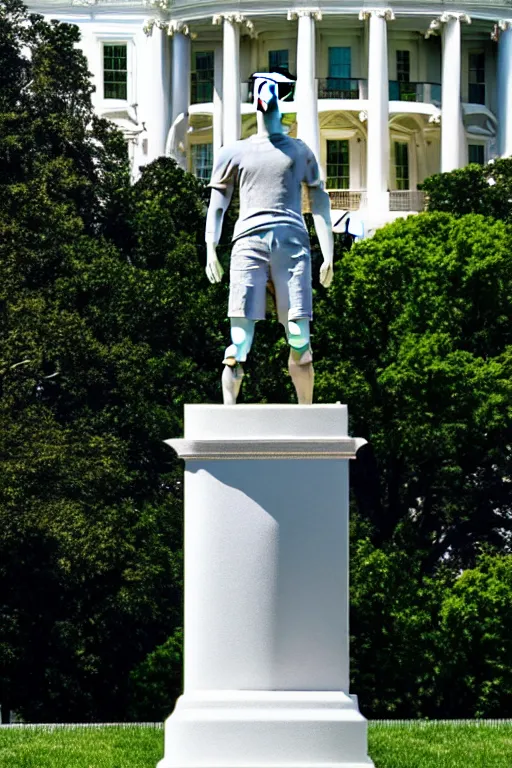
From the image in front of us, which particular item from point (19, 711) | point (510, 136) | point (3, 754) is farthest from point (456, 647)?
point (510, 136)

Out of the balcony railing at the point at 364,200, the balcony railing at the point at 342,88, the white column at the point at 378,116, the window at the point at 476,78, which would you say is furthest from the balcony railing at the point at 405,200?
the window at the point at 476,78

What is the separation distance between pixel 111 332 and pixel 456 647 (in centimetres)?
1412

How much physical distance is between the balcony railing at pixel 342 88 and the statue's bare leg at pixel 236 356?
82842 mm

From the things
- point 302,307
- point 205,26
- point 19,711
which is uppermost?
point 205,26

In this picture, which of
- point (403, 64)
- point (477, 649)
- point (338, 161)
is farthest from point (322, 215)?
point (403, 64)

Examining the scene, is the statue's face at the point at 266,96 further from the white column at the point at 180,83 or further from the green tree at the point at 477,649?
the white column at the point at 180,83

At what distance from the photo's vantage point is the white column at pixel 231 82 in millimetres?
107812

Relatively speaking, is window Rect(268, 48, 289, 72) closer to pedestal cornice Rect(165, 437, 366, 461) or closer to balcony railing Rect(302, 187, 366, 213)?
balcony railing Rect(302, 187, 366, 213)

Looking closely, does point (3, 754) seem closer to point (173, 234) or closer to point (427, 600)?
point (427, 600)

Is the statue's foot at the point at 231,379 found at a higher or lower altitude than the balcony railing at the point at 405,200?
lower

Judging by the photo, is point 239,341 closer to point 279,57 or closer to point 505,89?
point 505,89

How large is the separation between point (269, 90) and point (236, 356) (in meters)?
2.72

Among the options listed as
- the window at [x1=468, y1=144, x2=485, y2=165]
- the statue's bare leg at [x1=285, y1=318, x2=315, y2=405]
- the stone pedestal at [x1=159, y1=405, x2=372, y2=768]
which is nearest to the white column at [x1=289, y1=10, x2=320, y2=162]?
the window at [x1=468, y1=144, x2=485, y2=165]

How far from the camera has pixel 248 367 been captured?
66.3m
